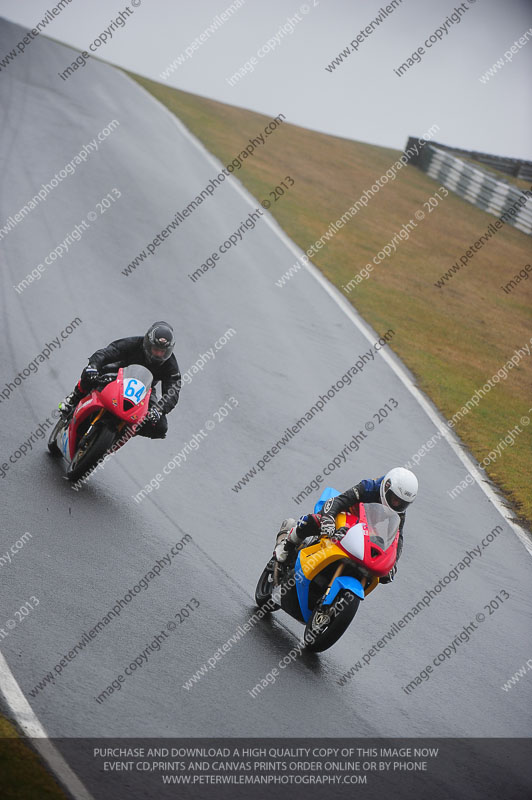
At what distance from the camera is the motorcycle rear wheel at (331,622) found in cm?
778

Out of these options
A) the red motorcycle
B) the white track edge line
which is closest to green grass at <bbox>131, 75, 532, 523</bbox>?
the red motorcycle

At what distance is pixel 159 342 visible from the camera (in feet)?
32.9

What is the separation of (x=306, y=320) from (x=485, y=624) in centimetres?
1028

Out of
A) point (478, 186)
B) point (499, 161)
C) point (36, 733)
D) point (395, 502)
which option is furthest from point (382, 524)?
point (499, 161)

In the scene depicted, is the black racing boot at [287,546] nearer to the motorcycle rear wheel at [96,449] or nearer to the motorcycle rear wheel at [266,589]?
the motorcycle rear wheel at [266,589]

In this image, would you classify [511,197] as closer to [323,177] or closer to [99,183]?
[323,177]

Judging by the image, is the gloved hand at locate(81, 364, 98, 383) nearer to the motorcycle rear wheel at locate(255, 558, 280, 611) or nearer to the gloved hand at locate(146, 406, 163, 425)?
the gloved hand at locate(146, 406, 163, 425)

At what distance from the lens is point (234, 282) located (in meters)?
20.7

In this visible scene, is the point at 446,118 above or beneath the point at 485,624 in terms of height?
above

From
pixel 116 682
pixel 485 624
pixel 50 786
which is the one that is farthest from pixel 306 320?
pixel 50 786

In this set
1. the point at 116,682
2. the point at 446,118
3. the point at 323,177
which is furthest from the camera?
the point at 446,118

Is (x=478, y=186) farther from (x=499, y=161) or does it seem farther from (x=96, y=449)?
(x=96, y=449)

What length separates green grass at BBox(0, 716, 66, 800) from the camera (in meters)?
5.23

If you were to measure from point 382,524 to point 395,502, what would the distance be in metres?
0.22
